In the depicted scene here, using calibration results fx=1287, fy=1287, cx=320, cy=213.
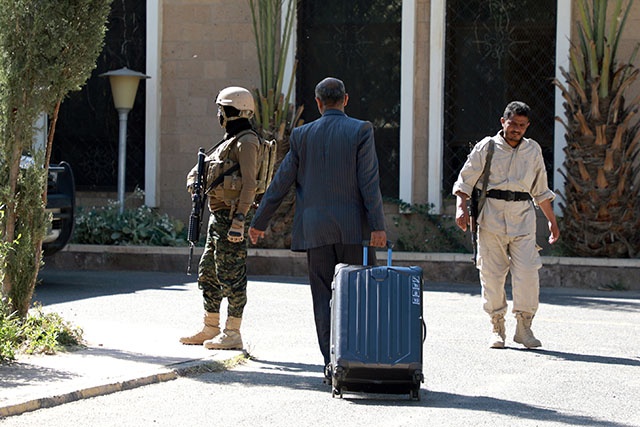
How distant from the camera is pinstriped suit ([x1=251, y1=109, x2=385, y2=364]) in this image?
7.90m

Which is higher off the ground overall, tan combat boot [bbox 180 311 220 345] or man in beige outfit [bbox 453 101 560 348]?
man in beige outfit [bbox 453 101 560 348]

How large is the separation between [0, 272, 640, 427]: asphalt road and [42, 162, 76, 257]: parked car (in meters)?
0.52

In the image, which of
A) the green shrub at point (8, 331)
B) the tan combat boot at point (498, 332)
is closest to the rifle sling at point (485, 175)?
the tan combat boot at point (498, 332)

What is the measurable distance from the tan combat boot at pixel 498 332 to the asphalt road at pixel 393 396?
0.33 ft

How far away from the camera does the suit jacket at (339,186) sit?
7.89 metres

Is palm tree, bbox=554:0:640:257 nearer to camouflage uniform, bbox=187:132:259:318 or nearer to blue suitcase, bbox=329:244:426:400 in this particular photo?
camouflage uniform, bbox=187:132:259:318

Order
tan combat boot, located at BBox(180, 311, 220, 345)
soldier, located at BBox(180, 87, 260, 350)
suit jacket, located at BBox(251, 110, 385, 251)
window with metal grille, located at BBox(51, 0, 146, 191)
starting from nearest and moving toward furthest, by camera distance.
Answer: suit jacket, located at BBox(251, 110, 385, 251), soldier, located at BBox(180, 87, 260, 350), tan combat boot, located at BBox(180, 311, 220, 345), window with metal grille, located at BBox(51, 0, 146, 191)

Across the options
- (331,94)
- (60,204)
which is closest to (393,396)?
(331,94)

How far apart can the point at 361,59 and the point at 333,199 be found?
32.9ft

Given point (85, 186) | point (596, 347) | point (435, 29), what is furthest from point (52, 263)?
point (596, 347)

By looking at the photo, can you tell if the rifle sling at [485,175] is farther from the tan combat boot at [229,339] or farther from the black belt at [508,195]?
the tan combat boot at [229,339]

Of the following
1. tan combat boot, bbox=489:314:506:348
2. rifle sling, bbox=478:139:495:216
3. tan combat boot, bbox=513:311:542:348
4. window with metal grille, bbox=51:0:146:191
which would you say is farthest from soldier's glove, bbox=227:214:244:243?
window with metal grille, bbox=51:0:146:191

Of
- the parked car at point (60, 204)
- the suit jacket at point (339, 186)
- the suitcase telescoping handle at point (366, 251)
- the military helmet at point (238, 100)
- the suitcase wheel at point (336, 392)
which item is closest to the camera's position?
the suitcase wheel at point (336, 392)

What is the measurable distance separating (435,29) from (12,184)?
30.3ft
